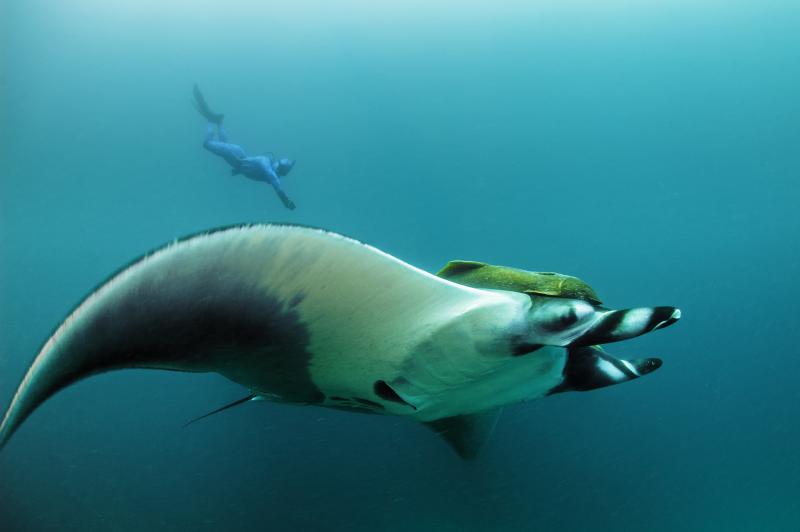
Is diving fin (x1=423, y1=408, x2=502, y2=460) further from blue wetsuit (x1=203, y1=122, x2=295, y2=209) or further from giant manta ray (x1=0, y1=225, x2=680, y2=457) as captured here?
blue wetsuit (x1=203, y1=122, x2=295, y2=209)

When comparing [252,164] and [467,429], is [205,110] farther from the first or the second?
[467,429]

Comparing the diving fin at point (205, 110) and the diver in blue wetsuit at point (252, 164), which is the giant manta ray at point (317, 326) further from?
the diving fin at point (205, 110)

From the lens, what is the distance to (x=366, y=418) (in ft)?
10.3

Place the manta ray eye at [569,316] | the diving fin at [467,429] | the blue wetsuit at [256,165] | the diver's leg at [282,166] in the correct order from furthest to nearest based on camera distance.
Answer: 1. the diver's leg at [282,166]
2. the blue wetsuit at [256,165]
3. the diving fin at [467,429]
4. the manta ray eye at [569,316]

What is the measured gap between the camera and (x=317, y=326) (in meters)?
1.04

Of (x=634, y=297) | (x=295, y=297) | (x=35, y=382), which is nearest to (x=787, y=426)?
(x=634, y=297)

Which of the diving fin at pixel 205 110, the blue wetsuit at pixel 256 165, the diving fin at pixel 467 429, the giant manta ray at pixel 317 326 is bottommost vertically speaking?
the diving fin at pixel 467 429

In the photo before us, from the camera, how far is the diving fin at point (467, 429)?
184 centimetres

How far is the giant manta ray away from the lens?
849 mm

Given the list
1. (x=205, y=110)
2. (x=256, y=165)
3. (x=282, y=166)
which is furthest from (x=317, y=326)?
(x=205, y=110)

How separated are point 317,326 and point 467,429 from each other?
1.09 m

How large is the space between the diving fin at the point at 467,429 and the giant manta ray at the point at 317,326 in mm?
511

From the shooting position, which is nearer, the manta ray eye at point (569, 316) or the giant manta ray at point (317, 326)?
the giant manta ray at point (317, 326)

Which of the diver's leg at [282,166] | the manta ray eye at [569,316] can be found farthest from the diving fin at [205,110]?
the manta ray eye at [569,316]
